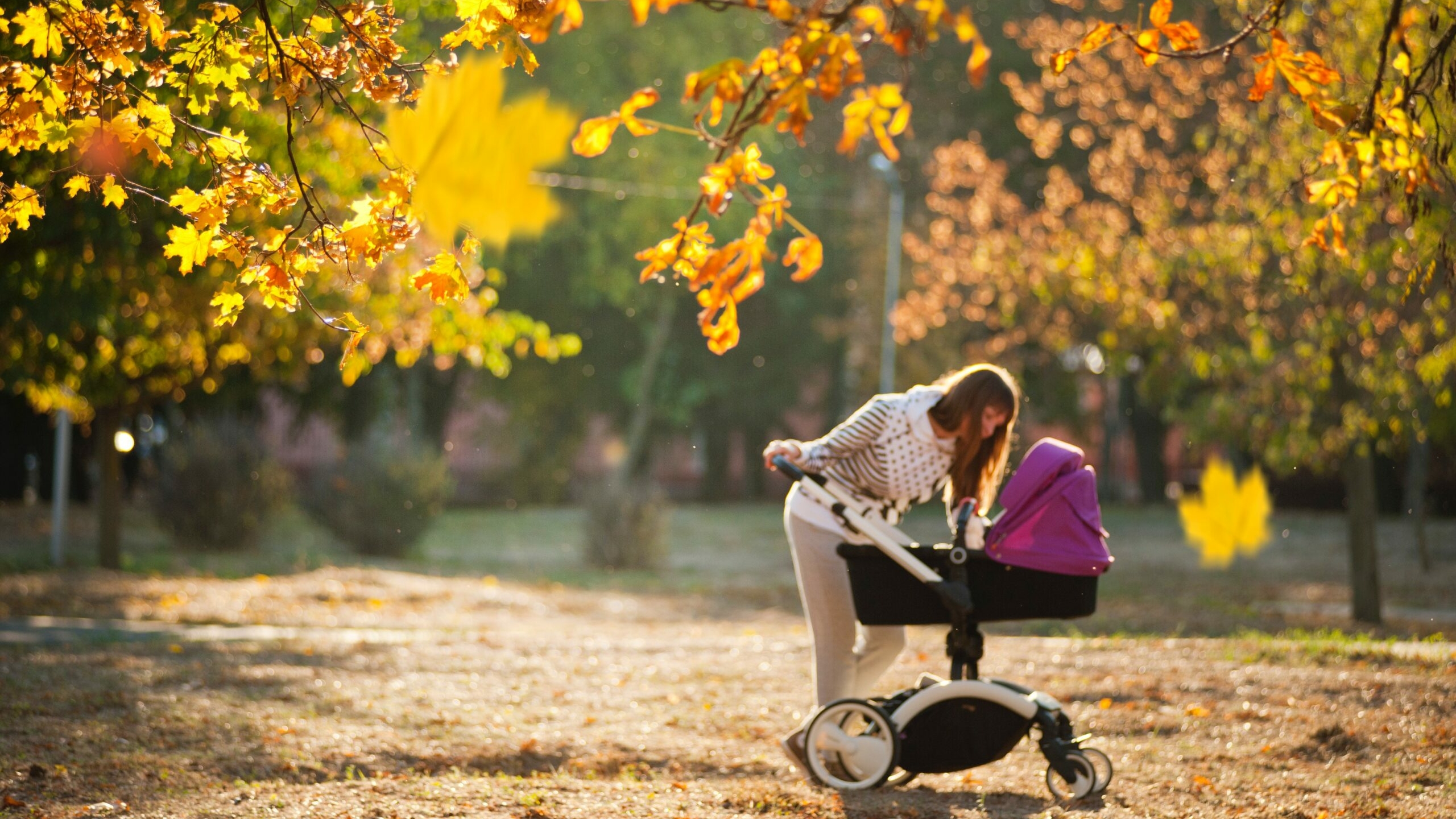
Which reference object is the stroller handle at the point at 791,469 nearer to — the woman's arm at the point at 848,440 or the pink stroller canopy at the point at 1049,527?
the woman's arm at the point at 848,440

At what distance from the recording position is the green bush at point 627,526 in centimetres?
2056

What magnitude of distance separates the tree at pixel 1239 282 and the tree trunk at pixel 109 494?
9.99 meters

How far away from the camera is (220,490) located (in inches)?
766

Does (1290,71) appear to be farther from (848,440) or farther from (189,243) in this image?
(189,243)

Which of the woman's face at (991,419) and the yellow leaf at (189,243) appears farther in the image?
the woman's face at (991,419)

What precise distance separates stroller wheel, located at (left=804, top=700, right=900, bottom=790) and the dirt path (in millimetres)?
110

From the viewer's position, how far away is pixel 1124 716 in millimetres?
6844

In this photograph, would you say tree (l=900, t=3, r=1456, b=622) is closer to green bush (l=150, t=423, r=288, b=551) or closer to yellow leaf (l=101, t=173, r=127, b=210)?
yellow leaf (l=101, t=173, r=127, b=210)

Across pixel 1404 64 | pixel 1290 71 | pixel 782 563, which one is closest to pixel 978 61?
pixel 1290 71

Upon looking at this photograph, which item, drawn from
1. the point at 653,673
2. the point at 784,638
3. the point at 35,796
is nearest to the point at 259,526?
the point at 784,638

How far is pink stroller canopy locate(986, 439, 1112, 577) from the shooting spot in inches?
196

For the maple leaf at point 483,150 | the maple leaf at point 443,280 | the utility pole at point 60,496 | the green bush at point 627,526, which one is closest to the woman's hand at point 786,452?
the maple leaf at point 443,280

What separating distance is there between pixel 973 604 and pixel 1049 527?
1.26 ft

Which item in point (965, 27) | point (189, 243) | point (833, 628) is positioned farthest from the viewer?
point (833, 628)
